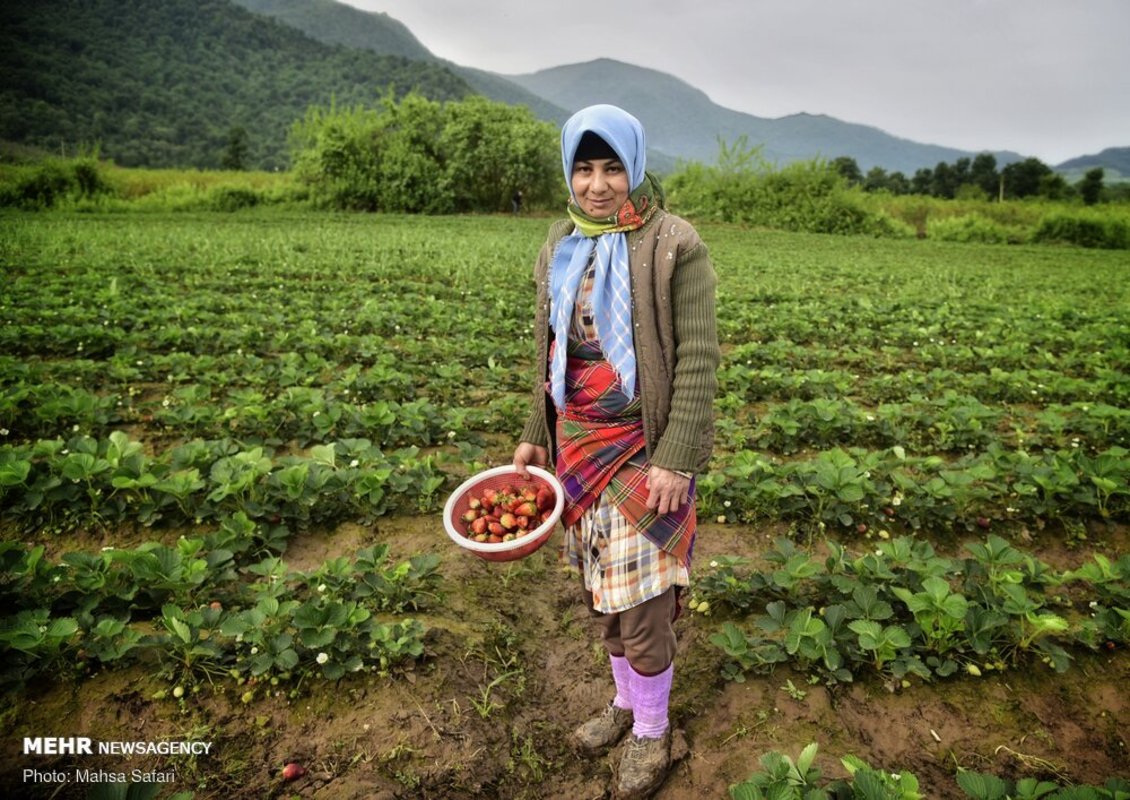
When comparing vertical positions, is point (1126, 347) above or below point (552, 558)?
above

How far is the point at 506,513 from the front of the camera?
6.28ft

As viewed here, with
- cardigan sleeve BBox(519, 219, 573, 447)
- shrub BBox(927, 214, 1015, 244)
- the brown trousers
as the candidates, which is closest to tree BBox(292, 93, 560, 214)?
shrub BBox(927, 214, 1015, 244)

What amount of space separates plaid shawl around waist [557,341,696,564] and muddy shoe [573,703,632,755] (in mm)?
770

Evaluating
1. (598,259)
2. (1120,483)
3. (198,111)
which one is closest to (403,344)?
(598,259)

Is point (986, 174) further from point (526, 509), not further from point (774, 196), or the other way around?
point (526, 509)

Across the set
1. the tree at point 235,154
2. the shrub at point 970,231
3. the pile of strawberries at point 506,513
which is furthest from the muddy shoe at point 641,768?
the tree at point 235,154

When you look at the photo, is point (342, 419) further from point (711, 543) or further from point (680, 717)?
point (680, 717)

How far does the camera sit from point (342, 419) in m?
4.12

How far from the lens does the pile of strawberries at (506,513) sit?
1890 millimetres

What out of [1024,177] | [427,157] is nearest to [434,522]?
[427,157]

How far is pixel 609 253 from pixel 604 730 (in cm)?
171

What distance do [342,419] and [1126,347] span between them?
8.91 metres

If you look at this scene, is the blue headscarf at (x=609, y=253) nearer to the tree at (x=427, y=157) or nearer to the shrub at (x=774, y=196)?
the tree at (x=427, y=157)

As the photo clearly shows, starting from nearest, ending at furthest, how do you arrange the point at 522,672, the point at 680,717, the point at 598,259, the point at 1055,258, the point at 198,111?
the point at 598,259 < the point at 680,717 < the point at 522,672 < the point at 1055,258 < the point at 198,111
